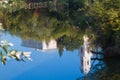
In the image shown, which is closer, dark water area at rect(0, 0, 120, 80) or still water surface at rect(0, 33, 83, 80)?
dark water area at rect(0, 0, 120, 80)

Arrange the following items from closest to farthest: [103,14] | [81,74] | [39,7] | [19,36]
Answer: [81,74], [103,14], [19,36], [39,7]

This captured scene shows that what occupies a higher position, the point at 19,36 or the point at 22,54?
the point at 22,54

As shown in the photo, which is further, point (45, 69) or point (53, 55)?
point (53, 55)

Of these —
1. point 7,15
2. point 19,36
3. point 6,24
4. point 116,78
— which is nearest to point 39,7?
point 7,15

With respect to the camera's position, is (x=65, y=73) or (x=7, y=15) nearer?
(x=65, y=73)

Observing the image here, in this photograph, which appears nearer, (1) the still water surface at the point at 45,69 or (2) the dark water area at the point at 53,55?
(2) the dark water area at the point at 53,55

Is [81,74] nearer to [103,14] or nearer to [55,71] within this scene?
[55,71]

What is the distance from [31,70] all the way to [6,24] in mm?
11546

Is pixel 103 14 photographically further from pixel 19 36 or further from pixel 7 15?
pixel 7 15

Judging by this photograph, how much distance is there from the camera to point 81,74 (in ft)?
33.3

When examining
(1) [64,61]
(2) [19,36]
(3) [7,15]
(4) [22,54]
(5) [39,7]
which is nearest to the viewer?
(4) [22,54]

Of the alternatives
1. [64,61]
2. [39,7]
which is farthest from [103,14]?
[39,7]

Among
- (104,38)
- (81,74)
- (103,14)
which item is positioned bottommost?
(81,74)

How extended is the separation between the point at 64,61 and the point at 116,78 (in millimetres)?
3189
